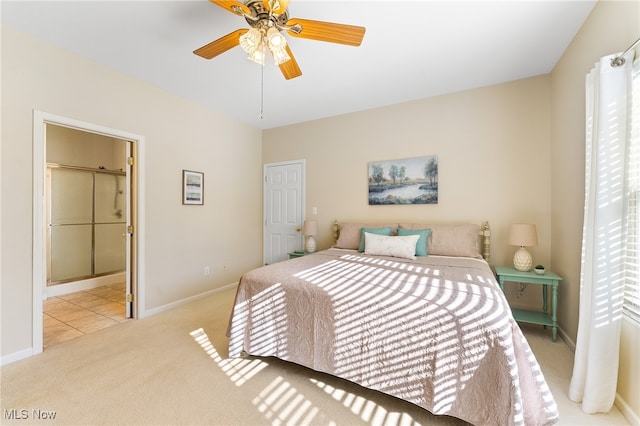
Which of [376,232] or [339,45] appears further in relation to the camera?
[376,232]

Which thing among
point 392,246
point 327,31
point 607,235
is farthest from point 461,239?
point 327,31

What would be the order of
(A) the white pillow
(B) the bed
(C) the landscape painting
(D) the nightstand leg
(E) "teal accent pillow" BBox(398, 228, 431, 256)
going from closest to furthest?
(B) the bed → (D) the nightstand leg → (A) the white pillow → (E) "teal accent pillow" BBox(398, 228, 431, 256) → (C) the landscape painting

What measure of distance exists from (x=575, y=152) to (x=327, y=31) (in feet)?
7.59

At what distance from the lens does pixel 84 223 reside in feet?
14.1

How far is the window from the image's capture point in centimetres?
151

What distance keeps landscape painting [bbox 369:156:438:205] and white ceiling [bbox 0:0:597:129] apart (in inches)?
34.6

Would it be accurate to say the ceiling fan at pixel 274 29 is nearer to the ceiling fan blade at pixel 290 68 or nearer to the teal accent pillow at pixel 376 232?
the ceiling fan blade at pixel 290 68

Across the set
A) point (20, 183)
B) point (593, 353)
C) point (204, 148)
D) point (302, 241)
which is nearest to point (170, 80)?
point (204, 148)

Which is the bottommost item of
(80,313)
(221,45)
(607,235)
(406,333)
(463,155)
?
(80,313)

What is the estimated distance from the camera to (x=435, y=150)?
3.37 meters

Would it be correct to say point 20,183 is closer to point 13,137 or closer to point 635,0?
point 13,137

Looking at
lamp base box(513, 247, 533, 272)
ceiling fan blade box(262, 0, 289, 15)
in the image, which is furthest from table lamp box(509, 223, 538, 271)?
ceiling fan blade box(262, 0, 289, 15)

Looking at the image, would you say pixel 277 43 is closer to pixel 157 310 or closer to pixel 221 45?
pixel 221 45

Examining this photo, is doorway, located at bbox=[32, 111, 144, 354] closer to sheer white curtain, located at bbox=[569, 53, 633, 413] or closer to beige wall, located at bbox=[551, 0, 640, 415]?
sheer white curtain, located at bbox=[569, 53, 633, 413]
